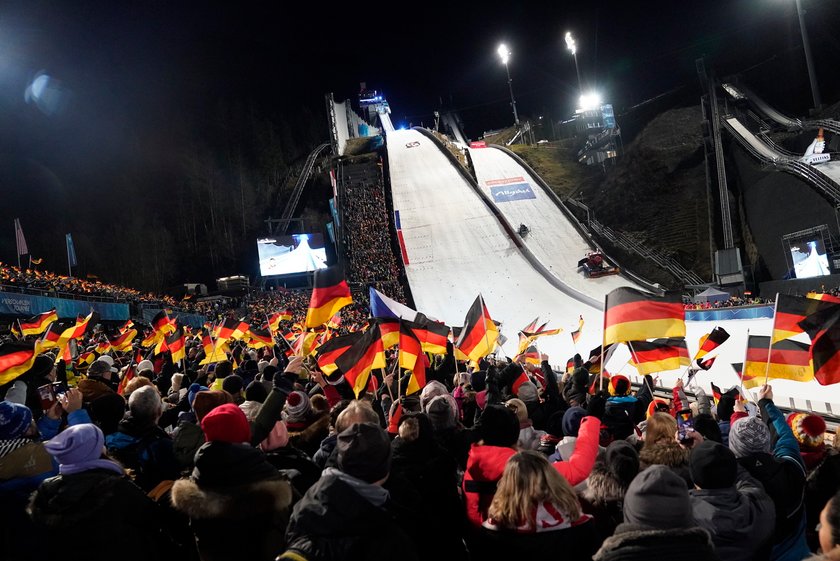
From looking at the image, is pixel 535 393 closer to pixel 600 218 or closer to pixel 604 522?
pixel 604 522

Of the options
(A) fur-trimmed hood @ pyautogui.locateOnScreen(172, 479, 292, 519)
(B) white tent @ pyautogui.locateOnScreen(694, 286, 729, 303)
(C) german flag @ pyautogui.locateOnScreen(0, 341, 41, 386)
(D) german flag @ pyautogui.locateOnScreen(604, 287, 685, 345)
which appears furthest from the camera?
(B) white tent @ pyautogui.locateOnScreen(694, 286, 729, 303)

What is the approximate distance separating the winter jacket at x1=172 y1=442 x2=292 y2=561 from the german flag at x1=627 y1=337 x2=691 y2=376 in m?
5.61

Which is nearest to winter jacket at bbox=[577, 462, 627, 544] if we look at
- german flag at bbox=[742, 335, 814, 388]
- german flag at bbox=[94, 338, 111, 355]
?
german flag at bbox=[742, 335, 814, 388]

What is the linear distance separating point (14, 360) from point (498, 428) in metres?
5.83

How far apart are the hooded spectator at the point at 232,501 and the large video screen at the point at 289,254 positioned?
131 feet

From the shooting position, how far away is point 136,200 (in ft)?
157

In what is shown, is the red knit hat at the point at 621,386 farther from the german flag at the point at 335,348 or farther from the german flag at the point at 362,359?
the german flag at the point at 335,348

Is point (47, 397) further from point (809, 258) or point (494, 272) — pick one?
point (494, 272)

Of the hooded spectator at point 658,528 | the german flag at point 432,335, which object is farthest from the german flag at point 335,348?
the hooded spectator at point 658,528

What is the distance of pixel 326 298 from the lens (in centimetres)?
826

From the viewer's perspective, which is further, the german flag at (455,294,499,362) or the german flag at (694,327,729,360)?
the german flag at (455,294,499,362)

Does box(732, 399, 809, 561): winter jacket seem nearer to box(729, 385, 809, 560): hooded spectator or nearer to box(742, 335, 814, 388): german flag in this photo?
box(729, 385, 809, 560): hooded spectator

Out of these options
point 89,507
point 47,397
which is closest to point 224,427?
point 89,507

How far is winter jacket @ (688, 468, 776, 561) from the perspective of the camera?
2.56 m
